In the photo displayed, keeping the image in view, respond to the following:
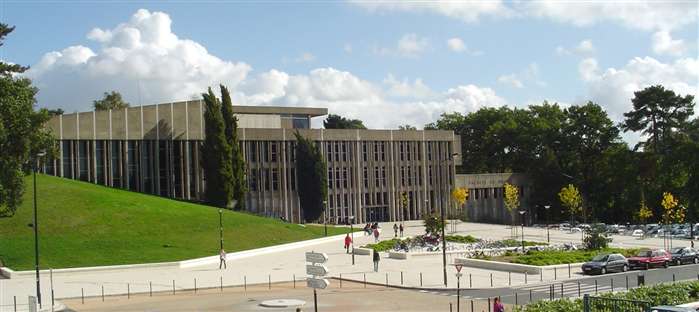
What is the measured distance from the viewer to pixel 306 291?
37.2 m

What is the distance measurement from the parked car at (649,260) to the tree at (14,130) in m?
37.6

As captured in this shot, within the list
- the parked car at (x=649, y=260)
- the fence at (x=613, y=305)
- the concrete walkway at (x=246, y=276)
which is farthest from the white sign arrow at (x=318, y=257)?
the parked car at (x=649, y=260)

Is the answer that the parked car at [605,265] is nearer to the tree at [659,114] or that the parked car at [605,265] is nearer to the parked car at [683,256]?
the parked car at [683,256]

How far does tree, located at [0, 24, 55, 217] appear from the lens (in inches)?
1789

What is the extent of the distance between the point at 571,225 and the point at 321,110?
38.9 meters

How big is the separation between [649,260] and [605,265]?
4.68 metres

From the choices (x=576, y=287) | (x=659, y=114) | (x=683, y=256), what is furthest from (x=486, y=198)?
(x=576, y=287)

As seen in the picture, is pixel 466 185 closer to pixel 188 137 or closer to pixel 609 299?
pixel 188 137

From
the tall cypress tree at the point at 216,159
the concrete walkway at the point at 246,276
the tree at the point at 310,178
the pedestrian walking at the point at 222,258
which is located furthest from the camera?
the tree at the point at 310,178

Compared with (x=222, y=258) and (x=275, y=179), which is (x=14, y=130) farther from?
(x=275, y=179)

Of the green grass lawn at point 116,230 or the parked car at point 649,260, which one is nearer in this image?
the parked car at point 649,260

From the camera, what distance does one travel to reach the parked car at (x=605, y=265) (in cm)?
4241

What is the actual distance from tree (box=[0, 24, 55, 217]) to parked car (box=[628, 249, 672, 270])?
37.6m

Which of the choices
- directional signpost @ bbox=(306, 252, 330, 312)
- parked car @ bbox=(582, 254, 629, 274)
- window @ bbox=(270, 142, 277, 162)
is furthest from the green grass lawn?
directional signpost @ bbox=(306, 252, 330, 312)
